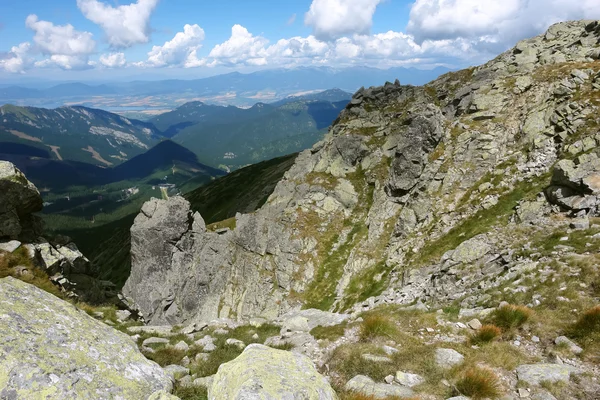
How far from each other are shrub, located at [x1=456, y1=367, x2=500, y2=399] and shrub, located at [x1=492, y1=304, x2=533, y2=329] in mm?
4895

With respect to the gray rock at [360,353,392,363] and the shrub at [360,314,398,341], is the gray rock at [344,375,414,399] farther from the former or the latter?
the shrub at [360,314,398,341]

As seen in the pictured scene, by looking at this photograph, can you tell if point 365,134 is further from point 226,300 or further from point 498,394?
point 498,394

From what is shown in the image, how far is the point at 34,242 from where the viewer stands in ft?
79.6

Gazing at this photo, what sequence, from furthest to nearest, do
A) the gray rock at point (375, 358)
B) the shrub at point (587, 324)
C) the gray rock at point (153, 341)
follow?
the gray rock at point (153, 341)
the gray rock at point (375, 358)
the shrub at point (587, 324)

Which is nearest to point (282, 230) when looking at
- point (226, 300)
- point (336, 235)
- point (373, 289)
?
point (336, 235)

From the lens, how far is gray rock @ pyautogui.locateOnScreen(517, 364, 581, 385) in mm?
9891

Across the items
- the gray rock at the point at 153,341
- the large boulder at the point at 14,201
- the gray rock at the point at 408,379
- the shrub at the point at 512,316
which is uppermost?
the large boulder at the point at 14,201

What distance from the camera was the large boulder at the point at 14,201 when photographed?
2133cm

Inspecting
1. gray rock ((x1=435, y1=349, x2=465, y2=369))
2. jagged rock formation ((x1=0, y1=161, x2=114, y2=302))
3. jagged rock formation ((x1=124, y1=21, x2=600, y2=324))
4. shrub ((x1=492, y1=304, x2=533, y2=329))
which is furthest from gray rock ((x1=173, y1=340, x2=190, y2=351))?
jagged rock formation ((x1=124, y1=21, x2=600, y2=324))

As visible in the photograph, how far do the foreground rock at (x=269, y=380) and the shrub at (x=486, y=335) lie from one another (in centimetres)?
867

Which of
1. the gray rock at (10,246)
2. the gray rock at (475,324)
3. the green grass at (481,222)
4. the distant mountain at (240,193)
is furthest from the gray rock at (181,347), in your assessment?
the distant mountain at (240,193)

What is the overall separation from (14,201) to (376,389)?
1081 inches

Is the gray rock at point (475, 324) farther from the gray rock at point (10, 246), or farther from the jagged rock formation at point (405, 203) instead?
the gray rock at point (10, 246)

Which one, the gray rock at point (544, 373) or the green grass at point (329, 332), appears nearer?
the gray rock at point (544, 373)
